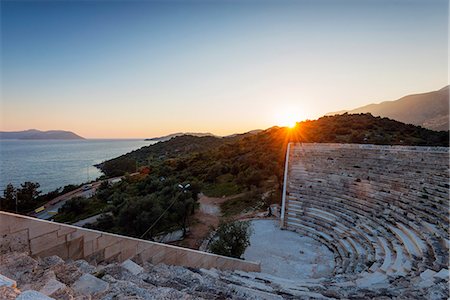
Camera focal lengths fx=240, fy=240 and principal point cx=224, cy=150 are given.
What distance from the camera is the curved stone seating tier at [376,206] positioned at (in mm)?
6868

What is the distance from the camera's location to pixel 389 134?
30703 mm

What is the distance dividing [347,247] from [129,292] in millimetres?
8874

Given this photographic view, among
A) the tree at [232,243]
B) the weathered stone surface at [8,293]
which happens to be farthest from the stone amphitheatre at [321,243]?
the tree at [232,243]

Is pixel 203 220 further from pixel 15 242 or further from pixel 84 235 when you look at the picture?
pixel 15 242

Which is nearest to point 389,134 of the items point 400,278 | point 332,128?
point 332,128

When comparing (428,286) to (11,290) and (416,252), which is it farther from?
(11,290)

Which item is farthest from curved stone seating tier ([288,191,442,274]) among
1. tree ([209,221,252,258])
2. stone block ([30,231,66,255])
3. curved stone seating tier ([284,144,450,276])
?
stone block ([30,231,66,255])

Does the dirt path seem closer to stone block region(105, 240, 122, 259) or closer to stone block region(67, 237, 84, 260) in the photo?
stone block region(105, 240, 122, 259)

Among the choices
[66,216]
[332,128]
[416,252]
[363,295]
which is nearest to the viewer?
[363,295]

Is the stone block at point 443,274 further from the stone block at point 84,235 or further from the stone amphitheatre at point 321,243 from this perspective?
the stone block at point 84,235

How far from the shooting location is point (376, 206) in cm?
1020

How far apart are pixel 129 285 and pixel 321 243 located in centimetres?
939


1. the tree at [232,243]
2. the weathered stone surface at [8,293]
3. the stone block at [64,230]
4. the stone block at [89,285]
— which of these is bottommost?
the tree at [232,243]

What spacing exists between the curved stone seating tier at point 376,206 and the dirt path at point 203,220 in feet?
14.5
